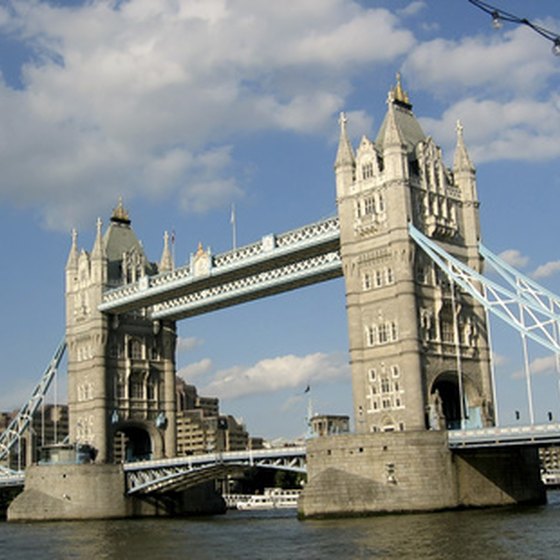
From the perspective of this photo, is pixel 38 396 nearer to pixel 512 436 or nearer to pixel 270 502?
pixel 270 502

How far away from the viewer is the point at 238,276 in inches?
3194

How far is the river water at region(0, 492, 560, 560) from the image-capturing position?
41438mm

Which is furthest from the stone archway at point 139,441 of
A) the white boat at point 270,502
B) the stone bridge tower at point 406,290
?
the stone bridge tower at point 406,290

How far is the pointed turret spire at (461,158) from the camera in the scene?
72688 millimetres

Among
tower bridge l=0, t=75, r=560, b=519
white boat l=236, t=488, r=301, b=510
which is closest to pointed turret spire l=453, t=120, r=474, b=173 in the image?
tower bridge l=0, t=75, r=560, b=519

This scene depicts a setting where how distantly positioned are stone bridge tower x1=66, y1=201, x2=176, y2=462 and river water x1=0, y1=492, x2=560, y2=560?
879 inches

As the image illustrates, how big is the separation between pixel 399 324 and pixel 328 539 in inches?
829

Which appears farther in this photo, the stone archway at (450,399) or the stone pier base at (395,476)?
the stone archway at (450,399)

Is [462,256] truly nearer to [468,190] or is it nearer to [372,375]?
[468,190]

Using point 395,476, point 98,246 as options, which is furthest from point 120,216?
point 395,476

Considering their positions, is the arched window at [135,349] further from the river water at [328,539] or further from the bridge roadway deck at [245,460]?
the river water at [328,539]

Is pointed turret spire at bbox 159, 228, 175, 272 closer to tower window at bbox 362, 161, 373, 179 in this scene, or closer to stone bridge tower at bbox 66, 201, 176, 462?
stone bridge tower at bbox 66, 201, 176, 462

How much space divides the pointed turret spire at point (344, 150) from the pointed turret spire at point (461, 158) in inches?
300

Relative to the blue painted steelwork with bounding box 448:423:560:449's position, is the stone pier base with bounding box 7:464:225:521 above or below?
below
